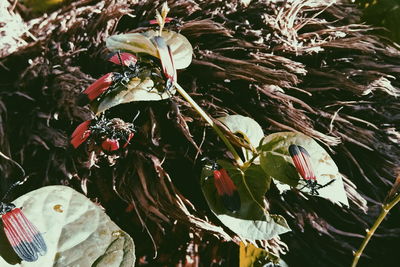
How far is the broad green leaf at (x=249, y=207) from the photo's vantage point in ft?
3.29

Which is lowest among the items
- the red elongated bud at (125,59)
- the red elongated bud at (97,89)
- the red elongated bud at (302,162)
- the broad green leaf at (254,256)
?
the broad green leaf at (254,256)

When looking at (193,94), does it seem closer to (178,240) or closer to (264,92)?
(264,92)

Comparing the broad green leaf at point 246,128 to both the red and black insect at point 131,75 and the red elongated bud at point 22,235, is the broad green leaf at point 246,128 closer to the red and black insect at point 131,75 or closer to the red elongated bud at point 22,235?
the red and black insect at point 131,75


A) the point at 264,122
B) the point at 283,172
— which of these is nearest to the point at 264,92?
the point at 264,122

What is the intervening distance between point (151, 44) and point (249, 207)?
14.0 inches

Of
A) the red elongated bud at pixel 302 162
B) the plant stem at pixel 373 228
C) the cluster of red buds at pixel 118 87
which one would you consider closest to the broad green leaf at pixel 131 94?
the cluster of red buds at pixel 118 87

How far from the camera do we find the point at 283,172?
100 cm

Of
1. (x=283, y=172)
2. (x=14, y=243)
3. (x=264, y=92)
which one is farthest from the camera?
(x=264, y=92)

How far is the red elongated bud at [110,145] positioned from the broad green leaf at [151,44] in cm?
19

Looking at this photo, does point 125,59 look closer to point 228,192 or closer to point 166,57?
point 166,57

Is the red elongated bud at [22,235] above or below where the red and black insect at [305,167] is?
below

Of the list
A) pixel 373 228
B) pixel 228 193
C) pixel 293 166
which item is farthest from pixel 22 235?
pixel 373 228

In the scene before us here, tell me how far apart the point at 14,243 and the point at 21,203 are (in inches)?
3.2

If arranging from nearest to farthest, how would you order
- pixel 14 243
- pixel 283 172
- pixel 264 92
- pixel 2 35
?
pixel 14 243 < pixel 283 172 < pixel 264 92 < pixel 2 35
